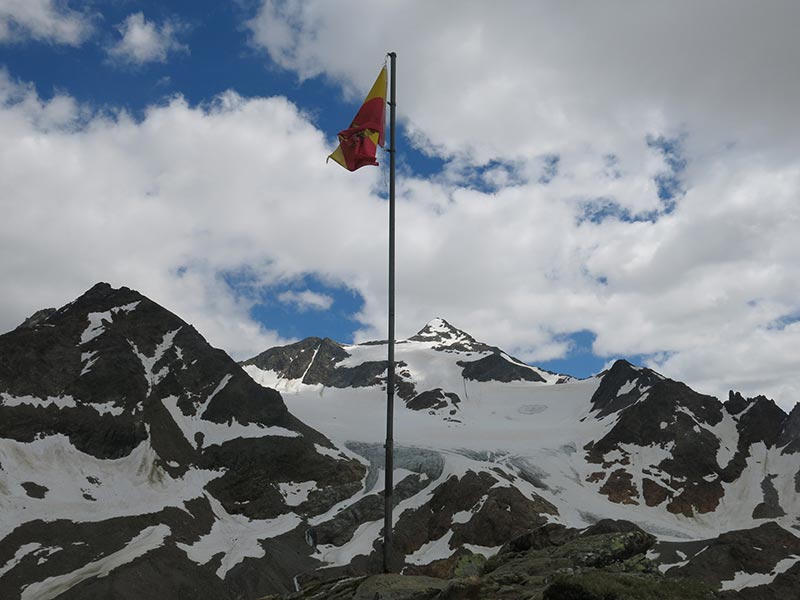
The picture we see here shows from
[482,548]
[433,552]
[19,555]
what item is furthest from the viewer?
[433,552]

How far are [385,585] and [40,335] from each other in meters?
145

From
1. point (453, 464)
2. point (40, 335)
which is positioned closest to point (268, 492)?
point (453, 464)

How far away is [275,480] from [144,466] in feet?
85.5

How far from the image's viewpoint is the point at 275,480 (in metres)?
127

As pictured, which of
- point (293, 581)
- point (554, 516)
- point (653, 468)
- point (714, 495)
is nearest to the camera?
point (293, 581)

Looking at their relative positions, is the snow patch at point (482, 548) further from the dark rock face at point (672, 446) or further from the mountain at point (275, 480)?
the dark rock face at point (672, 446)

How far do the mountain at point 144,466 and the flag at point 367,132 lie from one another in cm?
7250

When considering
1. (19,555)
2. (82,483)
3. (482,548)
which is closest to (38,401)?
(82,483)

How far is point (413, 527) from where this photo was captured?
114250mm

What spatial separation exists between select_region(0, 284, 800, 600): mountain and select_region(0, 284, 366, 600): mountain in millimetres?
384

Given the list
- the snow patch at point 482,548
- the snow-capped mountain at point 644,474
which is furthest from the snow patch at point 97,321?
the snow patch at point 482,548

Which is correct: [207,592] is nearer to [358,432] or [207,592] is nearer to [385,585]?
[385,585]

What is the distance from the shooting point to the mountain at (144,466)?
84.6 m

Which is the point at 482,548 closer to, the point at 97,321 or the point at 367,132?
the point at 367,132
